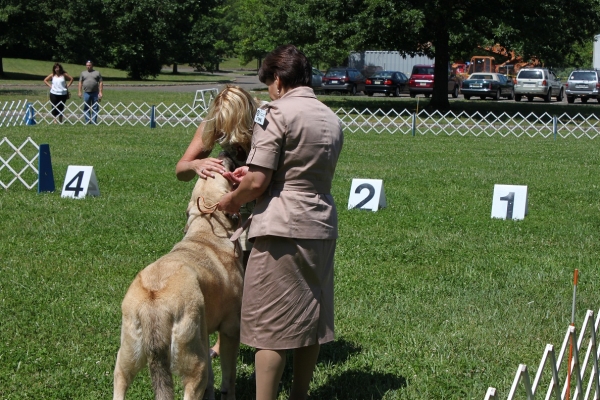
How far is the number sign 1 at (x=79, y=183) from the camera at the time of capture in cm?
1053

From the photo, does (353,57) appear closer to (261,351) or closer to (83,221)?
(83,221)

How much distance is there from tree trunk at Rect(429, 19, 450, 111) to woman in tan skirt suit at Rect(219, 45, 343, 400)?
25.6 meters

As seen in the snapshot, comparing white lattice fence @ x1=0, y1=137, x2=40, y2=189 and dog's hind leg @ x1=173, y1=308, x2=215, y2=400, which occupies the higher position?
dog's hind leg @ x1=173, y1=308, x2=215, y2=400

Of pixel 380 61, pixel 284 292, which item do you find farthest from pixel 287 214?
pixel 380 61

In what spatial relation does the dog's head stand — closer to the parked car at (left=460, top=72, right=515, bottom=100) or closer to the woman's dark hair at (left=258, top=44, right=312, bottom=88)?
the woman's dark hair at (left=258, top=44, right=312, bottom=88)

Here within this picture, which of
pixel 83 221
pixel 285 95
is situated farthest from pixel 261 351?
pixel 83 221

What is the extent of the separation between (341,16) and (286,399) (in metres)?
26.0

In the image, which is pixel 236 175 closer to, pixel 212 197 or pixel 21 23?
pixel 212 197

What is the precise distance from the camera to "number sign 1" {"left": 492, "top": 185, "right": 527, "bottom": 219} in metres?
9.69

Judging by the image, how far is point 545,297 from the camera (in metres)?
6.54

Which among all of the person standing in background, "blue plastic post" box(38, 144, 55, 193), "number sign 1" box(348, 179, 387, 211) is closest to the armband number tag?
"number sign 1" box(348, 179, 387, 211)

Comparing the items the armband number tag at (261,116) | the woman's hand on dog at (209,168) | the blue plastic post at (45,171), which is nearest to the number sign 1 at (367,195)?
the blue plastic post at (45,171)

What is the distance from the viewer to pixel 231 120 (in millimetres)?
4340

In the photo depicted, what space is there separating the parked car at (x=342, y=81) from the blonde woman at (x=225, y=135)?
39.0 metres
